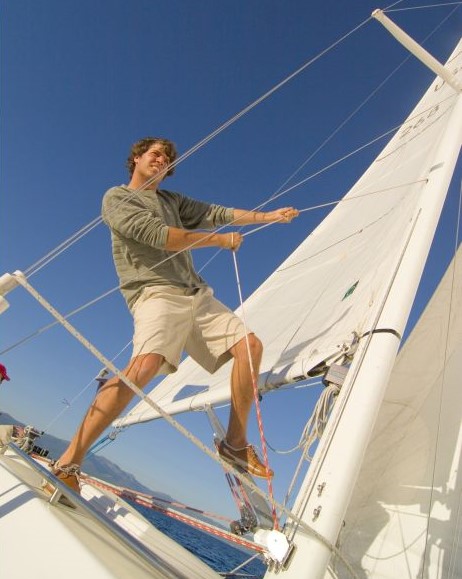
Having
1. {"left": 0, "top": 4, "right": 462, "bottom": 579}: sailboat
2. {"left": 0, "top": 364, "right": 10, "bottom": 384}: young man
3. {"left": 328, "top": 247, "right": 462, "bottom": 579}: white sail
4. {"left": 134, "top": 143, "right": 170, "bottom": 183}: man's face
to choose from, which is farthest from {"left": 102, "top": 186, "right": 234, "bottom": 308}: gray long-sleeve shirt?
{"left": 0, "top": 364, "right": 10, "bottom": 384}: young man

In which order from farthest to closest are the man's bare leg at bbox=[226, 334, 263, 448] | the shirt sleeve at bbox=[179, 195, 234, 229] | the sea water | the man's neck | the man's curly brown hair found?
the sea water
the shirt sleeve at bbox=[179, 195, 234, 229]
the man's curly brown hair
the man's neck
the man's bare leg at bbox=[226, 334, 263, 448]

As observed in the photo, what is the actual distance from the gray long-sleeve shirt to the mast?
1.04 meters

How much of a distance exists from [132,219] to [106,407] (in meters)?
0.87

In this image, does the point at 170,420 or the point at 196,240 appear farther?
the point at 196,240

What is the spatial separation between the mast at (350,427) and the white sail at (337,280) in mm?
54

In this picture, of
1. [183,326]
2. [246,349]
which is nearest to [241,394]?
[246,349]

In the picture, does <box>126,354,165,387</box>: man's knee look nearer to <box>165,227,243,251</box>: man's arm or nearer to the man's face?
<box>165,227,243,251</box>: man's arm

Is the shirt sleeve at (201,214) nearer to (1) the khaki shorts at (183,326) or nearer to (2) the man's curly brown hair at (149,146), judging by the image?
(2) the man's curly brown hair at (149,146)

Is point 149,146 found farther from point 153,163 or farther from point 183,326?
point 183,326

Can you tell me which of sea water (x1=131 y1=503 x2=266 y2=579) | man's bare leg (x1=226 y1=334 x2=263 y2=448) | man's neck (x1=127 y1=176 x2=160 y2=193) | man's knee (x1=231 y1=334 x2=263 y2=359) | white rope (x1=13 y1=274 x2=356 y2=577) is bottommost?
white rope (x1=13 y1=274 x2=356 y2=577)

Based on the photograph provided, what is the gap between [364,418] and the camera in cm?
141

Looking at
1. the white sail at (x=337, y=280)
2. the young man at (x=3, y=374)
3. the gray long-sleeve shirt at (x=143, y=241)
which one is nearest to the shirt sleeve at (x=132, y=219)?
the gray long-sleeve shirt at (x=143, y=241)

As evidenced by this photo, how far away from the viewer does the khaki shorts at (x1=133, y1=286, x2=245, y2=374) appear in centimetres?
192

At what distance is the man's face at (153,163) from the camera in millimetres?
2391
